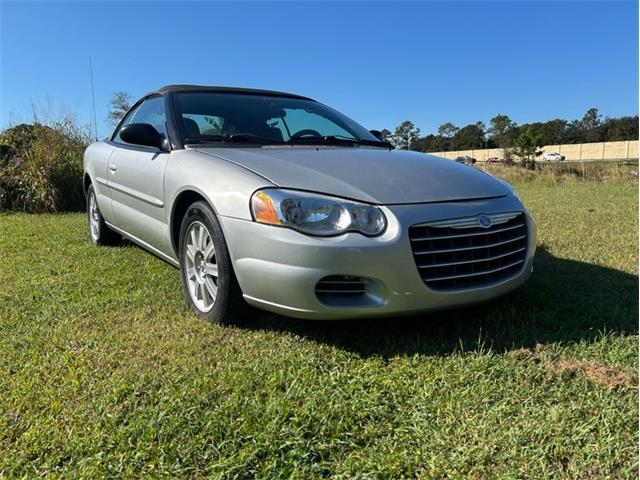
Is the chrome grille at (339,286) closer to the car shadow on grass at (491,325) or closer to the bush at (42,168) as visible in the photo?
the car shadow on grass at (491,325)

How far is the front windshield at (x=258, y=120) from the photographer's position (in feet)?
10.6

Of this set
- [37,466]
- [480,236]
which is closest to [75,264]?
[37,466]

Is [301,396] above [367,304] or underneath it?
underneath

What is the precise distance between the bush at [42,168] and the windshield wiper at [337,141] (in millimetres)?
6196

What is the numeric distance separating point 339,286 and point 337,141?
4.91 ft

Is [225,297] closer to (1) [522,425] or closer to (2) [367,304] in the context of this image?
(2) [367,304]

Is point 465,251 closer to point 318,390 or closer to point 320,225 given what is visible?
point 320,225

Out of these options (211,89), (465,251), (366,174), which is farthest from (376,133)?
(465,251)

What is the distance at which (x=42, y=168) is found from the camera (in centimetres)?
802

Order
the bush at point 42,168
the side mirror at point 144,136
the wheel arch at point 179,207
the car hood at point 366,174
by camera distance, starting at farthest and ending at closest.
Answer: the bush at point 42,168
the side mirror at point 144,136
the wheel arch at point 179,207
the car hood at point 366,174

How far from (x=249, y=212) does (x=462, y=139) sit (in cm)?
9042

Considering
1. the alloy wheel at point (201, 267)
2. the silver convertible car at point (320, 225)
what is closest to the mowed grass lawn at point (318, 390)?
the alloy wheel at point (201, 267)

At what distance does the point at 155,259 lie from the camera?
168 inches

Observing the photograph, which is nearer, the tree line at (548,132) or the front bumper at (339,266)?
the front bumper at (339,266)
